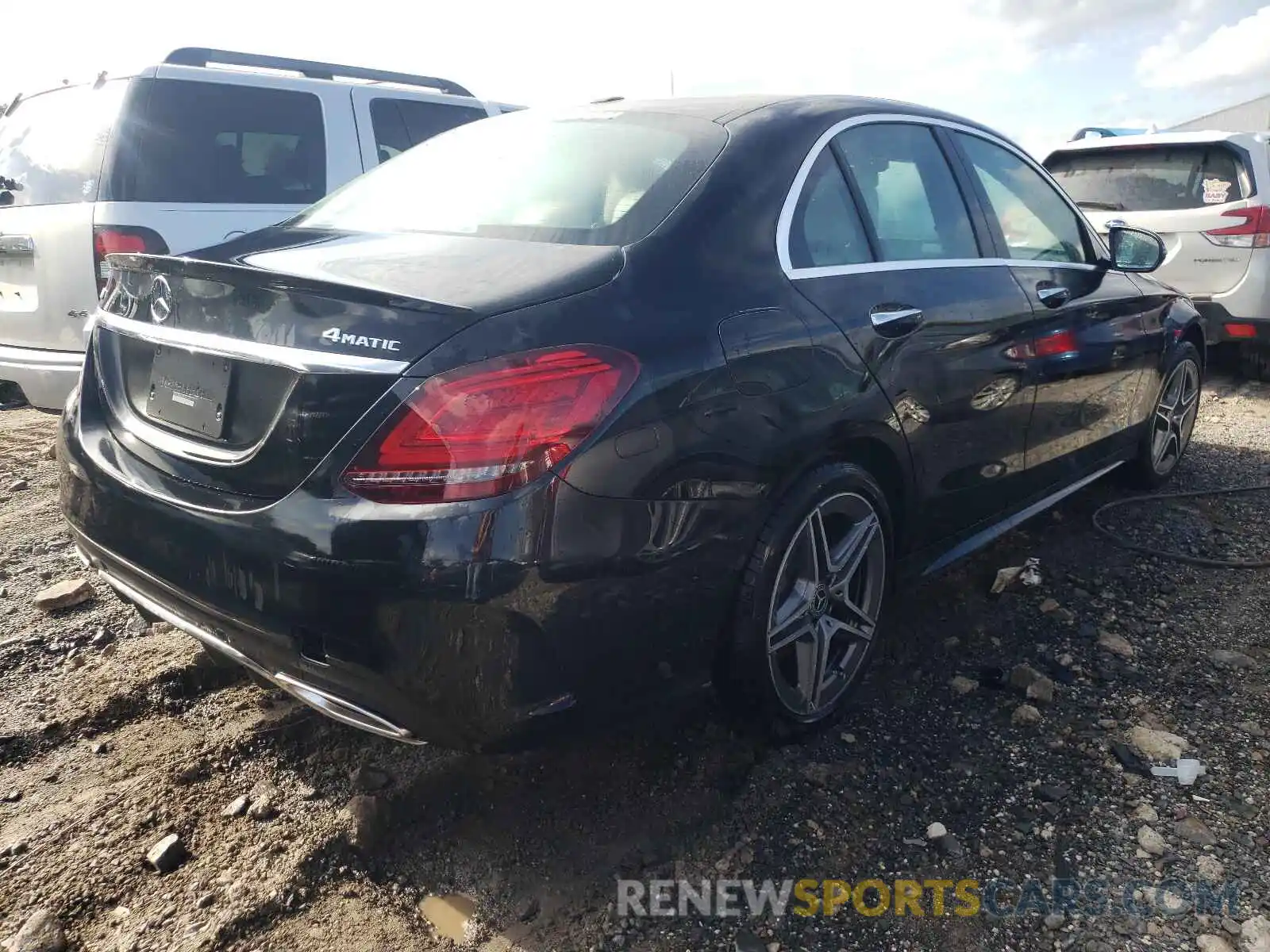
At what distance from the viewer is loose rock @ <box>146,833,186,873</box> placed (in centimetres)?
212

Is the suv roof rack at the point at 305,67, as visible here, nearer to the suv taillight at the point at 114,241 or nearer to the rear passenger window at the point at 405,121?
the rear passenger window at the point at 405,121

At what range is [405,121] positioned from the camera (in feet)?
19.9

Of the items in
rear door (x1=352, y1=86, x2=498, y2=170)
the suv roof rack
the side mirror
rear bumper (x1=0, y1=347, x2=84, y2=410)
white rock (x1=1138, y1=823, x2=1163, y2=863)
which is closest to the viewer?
white rock (x1=1138, y1=823, x2=1163, y2=863)

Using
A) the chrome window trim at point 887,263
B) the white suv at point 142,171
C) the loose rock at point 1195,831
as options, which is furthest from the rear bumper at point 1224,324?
the white suv at point 142,171

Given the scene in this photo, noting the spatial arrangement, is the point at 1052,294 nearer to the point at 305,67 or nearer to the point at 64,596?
the point at 64,596

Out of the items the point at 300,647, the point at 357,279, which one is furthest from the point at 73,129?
the point at 300,647

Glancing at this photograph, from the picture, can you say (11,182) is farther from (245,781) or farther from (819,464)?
(819,464)

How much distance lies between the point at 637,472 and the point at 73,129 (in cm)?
434

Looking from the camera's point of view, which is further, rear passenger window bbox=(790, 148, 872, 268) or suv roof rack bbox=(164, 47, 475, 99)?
suv roof rack bbox=(164, 47, 475, 99)

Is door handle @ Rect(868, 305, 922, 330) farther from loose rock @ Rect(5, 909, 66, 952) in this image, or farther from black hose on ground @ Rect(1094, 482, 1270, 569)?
loose rock @ Rect(5, 909, 66, 952)

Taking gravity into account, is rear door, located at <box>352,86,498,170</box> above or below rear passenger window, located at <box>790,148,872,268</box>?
above

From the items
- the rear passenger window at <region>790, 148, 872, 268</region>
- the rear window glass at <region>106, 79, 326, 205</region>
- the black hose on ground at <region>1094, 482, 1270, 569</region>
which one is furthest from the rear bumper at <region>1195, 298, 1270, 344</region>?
the rear window glass at <region>106, 79, 326, 205</region>

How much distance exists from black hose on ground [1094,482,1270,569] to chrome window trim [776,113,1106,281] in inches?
45.1

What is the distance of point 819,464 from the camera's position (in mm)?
2441
